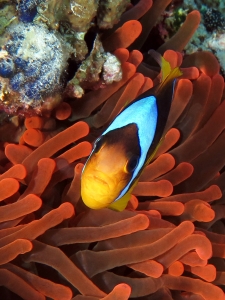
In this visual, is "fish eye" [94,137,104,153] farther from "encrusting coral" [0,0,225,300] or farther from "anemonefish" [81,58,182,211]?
"encrusting coral" [0,0,225,300]

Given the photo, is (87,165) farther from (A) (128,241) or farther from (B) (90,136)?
(B) (90,136)

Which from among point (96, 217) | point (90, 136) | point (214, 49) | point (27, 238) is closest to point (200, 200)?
point (96, 217)

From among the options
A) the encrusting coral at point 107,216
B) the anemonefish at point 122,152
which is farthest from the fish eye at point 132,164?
the encrusting coral at point 107,216

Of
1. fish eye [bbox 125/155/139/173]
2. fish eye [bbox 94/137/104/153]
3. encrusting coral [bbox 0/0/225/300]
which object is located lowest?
encrusting coral [bbox 0/0/225/300]

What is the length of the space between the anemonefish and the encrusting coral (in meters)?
0.39

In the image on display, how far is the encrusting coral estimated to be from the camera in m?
1.44

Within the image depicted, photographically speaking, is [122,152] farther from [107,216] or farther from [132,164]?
[107,216]

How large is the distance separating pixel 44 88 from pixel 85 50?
11.5 inches

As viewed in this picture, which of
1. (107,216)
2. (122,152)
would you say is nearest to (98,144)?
(122,152)

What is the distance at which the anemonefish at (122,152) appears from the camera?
1073 millimetres

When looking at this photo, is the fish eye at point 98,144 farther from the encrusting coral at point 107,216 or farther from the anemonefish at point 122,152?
the encrusting coral at point 107,216

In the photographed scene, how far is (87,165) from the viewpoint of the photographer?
3.60 ft

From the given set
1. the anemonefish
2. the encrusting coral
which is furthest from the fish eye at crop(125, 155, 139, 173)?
the encrusting coral

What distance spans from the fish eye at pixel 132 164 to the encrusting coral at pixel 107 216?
0.44 metres
